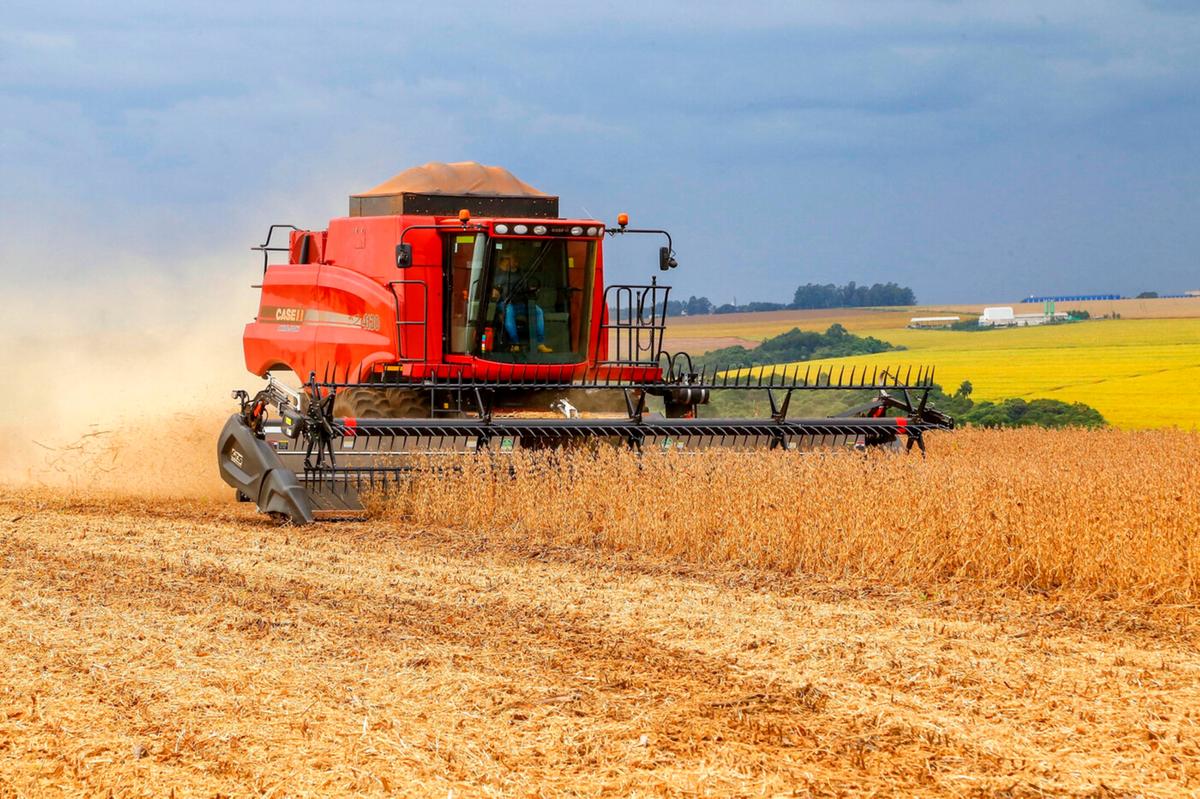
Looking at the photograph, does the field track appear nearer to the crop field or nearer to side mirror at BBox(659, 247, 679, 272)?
side mirror at BBox(659, 247, 679, 272)

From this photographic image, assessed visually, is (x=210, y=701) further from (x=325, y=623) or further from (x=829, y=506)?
(x=829, y=506)

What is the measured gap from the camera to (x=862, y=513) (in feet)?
28.2

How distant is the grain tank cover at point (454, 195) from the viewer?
41.6 feet

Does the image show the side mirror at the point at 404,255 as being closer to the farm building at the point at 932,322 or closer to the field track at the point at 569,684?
the field track at the point at 569,684

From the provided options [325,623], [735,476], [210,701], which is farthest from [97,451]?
[210,701]

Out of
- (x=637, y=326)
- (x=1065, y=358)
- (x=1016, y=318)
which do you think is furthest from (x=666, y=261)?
(x=1016, y=318)

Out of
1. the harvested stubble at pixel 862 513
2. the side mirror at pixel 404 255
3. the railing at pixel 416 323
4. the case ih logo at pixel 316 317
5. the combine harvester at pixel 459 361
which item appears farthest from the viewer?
the case ih logo at pixel 316 317

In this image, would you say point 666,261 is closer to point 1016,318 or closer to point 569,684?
point 569,684

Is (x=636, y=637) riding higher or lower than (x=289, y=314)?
lower

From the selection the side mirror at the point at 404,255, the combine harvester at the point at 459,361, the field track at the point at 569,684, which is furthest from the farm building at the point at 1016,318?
the field track at the point at 569,684

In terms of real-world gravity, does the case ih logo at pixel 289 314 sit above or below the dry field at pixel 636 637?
above

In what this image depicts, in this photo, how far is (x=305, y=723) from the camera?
15.9 feet

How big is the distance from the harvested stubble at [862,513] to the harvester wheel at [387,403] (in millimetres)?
1413

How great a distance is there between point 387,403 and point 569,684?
22.5 feet
